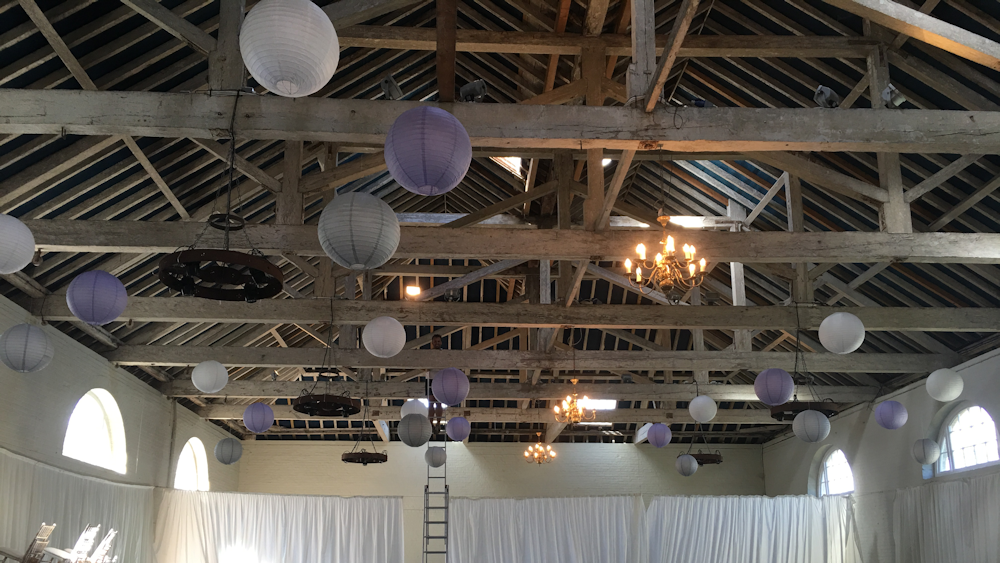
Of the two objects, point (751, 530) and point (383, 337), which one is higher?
point (383, 337)

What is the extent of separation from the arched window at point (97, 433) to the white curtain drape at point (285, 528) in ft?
6.05

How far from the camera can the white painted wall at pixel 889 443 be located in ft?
35.3

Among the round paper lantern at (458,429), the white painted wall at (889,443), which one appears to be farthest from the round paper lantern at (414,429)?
the white painted wall at (889,443)

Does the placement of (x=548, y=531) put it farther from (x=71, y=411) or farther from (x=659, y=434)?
(x=71, y=411)

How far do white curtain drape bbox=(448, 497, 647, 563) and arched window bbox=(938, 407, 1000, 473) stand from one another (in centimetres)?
461

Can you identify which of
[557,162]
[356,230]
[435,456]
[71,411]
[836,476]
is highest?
[557,162]

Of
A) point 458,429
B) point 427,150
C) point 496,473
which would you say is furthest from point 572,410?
point 496,473

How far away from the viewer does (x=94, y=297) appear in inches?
238

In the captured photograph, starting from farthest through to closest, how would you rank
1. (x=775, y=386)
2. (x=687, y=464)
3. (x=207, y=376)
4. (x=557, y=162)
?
(x=687, y=464) < (x=557, y=162) < (x=207, y=376) < (x=775, y=386)

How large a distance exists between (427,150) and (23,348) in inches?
193

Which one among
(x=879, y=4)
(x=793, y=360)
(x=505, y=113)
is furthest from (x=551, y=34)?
(x=793, y=360)

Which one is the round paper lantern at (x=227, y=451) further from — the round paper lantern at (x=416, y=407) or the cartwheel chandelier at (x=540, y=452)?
the cartwheel chandelier at (x=540, y=452)

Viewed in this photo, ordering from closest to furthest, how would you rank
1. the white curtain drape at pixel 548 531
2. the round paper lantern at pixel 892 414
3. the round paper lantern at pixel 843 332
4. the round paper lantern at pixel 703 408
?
1. the round paper lantern at pixel 843 332
2. the round paper lantern at pixel 892 414
3. the round paper lantern at pixel 703 408
4. the white curtain drape at pixel 548 531

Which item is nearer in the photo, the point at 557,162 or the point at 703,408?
the point at 557,162
